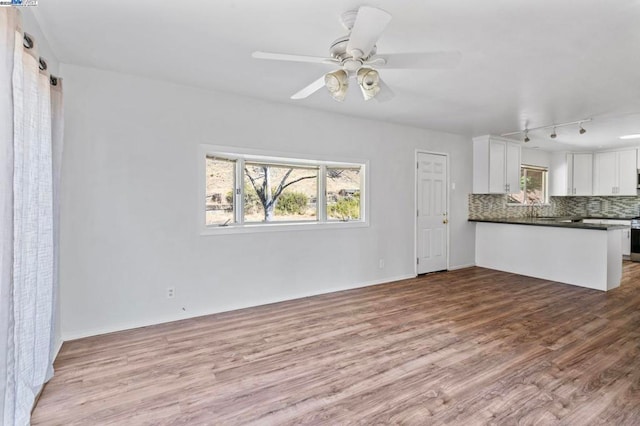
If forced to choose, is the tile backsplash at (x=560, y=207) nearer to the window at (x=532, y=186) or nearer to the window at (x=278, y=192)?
the window at (x=532, y=186)

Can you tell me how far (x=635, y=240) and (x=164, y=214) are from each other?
340 inches

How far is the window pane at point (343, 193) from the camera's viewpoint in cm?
455

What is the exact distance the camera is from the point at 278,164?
415cm

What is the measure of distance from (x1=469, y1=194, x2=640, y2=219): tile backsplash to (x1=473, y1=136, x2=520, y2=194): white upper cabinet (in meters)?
0.33

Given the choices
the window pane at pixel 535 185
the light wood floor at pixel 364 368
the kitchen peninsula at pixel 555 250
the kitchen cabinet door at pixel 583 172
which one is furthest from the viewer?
the kitchen cabinet door at pixel 583 172

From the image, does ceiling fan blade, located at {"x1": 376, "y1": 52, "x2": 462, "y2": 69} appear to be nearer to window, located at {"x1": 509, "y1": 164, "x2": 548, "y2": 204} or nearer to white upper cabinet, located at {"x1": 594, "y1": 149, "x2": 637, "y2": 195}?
window, located at {"x1": 509, "y1": 164, "x2": 548, "y2": 204}

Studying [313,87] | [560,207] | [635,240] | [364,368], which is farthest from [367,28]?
[560,207]

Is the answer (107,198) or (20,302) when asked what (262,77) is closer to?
(107,198)

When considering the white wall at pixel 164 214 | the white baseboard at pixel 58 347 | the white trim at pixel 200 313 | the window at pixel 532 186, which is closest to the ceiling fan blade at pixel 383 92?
the white wall at pixel 164 214

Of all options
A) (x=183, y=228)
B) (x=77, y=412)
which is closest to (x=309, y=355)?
(x=77, y=412)

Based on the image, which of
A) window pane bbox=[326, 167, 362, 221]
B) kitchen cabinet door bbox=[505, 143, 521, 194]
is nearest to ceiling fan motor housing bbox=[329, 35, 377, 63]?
window pane bbox=[326, 167, 362, 221]

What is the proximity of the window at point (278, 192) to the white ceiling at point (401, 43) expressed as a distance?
0.83 metres

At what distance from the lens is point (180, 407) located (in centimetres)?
199

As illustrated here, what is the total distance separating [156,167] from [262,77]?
1.39m
